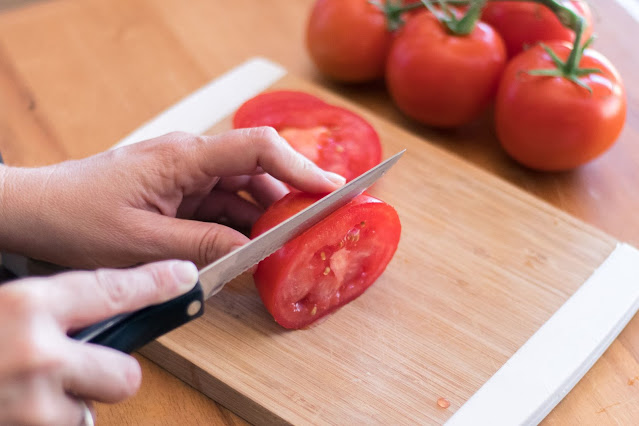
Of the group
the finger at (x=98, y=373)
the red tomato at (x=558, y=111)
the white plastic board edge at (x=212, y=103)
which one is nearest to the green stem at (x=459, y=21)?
the red tomato at (x=558, y=111)

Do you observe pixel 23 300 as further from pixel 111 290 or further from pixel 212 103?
pixel 212 103

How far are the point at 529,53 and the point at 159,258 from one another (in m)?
0.93

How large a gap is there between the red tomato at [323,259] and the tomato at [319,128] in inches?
8.2

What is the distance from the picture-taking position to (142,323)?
2.71 feet

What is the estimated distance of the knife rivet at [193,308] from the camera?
0.86 m

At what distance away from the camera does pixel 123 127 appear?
162 centimetres

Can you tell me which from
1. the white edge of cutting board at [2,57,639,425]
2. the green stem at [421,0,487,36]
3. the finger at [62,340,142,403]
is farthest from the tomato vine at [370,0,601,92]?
the finger at [62,340,142,403]

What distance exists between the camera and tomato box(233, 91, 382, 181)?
1317mm

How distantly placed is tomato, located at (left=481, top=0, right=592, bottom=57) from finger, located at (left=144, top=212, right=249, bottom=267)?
3.25 ft

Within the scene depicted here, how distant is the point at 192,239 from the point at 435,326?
0.47 metres

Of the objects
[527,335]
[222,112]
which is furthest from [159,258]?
[527,335]

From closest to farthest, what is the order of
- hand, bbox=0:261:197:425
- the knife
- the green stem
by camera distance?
hand, bbox=0:261:197:425, the knife, the green stem

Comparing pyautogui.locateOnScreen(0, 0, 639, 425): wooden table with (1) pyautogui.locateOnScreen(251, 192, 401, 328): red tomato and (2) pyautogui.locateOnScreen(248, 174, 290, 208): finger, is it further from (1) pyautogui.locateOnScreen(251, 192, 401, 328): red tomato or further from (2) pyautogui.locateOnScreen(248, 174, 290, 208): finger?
(2) pyautogui.locateOnScreen(248, 174, 290, 208): finger

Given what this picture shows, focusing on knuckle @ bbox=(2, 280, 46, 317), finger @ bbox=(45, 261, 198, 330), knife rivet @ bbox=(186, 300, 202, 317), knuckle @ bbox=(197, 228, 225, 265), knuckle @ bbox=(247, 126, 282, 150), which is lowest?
knuckle @ bbox=(197, 228, 225, 265)
